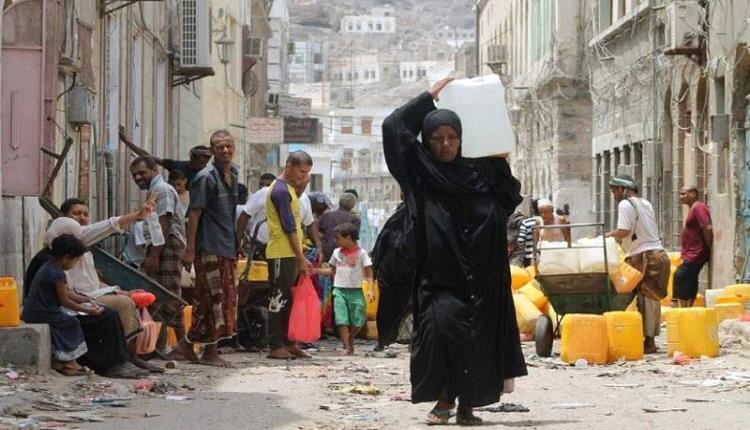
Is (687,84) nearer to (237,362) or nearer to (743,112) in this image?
(743,112)

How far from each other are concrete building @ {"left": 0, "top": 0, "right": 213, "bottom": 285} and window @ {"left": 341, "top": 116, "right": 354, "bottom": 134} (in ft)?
456

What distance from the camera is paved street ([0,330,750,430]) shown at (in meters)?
9.88

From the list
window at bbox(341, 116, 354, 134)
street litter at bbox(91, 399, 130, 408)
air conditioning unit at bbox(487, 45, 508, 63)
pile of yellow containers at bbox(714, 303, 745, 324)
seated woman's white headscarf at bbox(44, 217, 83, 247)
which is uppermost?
window at bbox(341, 116, 354, 134)

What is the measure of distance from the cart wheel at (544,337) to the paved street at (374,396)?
460 mm

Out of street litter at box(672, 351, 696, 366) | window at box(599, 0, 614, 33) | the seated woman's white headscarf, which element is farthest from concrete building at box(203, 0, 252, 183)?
the seated woman's white headscarf

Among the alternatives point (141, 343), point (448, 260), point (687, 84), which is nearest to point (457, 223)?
point (448, 260)

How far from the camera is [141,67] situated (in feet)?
75.6

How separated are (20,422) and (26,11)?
5019 millimetres

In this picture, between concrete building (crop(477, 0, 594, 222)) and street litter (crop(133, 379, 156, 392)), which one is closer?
street litter (crop(133, 379, 156, 392))

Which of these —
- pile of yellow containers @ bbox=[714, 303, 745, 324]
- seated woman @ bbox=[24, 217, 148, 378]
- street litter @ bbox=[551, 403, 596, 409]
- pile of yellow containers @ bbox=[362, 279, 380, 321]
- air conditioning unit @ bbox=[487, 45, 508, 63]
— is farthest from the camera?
air conditioning unit @ bbox=[487, 45, 508, 63]

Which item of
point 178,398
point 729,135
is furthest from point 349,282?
point 729,135

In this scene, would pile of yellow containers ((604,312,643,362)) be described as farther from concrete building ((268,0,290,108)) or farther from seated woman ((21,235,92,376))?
concrete building ((268,0,290,108))

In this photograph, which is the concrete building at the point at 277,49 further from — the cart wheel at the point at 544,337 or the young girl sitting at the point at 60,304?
the young girl sitting at the point at 60,304

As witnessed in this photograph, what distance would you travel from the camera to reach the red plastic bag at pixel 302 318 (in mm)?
14812
